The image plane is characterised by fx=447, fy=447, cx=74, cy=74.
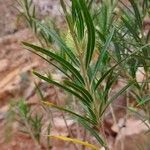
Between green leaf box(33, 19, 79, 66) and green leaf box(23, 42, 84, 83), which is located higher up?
green leaf box(33, 19, 79, 66)

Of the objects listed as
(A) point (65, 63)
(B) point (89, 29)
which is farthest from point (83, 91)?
(B) point (89, 29)

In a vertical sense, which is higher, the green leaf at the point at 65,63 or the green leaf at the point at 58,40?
the green leaf at the point at 58,40

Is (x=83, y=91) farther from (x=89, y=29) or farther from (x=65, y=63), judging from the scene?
(x=89, y=29)

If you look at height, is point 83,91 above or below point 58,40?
below

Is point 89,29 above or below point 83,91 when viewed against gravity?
above

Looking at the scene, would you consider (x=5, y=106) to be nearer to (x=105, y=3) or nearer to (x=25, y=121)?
(x=25, y=121)

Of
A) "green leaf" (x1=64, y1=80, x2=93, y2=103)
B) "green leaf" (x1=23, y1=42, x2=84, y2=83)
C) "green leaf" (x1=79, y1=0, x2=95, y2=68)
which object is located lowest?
"green leaf" (x1=64, y1=80, x2=93, y2=103)

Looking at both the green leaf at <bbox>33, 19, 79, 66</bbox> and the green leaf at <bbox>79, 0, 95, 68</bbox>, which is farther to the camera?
the green leaf at <bbox>33, 19, 79, 66</bbox>

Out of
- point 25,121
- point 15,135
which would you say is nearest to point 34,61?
point 15,135

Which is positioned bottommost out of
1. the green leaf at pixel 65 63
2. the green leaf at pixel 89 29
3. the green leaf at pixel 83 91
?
the green leaf at pixel 83 91

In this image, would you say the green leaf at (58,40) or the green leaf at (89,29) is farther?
the green leaf at (58,40)

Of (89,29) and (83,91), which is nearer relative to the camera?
(89,29)

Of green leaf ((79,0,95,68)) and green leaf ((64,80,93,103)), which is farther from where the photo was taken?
green leaf ((64,80,93,103))
